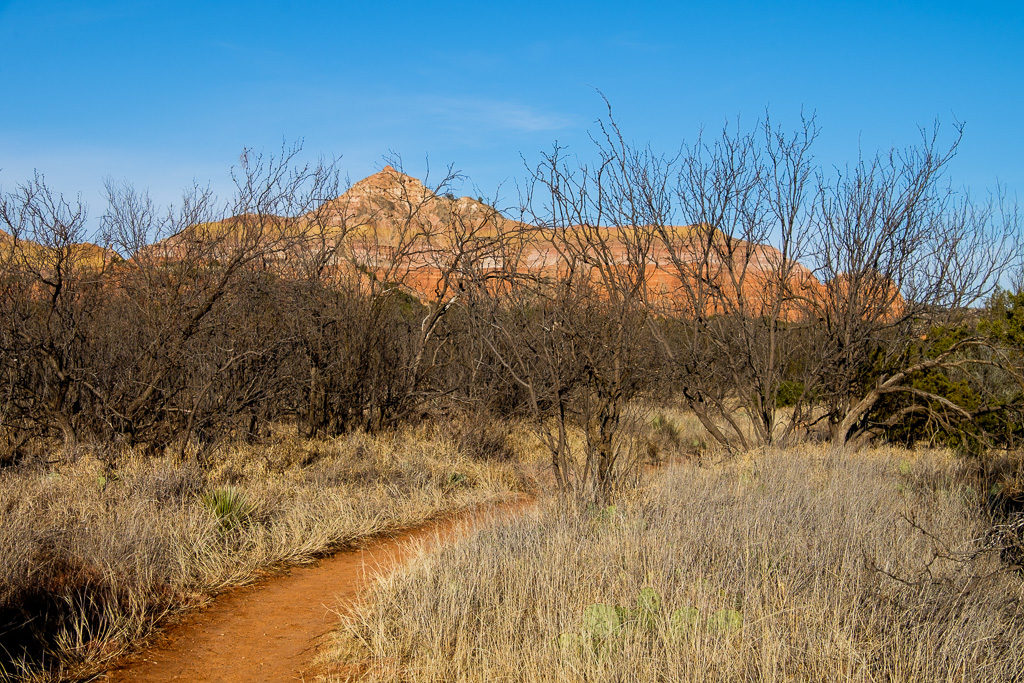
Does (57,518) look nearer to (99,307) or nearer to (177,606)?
(177,606)

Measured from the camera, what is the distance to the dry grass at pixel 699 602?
3258 millimetres

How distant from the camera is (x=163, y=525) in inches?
224

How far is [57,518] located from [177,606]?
1.64 meters

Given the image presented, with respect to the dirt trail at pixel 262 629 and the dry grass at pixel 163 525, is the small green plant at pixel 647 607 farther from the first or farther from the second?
the dry grass at pixel 163 525

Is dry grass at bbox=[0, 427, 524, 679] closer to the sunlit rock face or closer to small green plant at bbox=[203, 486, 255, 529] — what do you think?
small green plant at bbox=[203, 486, 255, 529]

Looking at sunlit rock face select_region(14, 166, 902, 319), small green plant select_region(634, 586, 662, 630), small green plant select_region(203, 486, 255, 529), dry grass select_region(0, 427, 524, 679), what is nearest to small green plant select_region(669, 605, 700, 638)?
small green plant select_region(634, 586, 662, 630)

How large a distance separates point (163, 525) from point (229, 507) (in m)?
0.53

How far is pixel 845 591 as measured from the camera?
395 cm

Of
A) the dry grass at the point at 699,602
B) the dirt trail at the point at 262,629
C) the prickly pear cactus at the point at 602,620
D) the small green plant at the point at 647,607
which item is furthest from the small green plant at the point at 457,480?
the prickly pear cactus at the point at 602,620

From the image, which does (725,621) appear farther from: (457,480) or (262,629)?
(457,480)

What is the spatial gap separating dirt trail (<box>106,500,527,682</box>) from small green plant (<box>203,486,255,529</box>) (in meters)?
0.68

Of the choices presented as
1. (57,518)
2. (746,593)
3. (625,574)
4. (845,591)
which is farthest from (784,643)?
(57,518)

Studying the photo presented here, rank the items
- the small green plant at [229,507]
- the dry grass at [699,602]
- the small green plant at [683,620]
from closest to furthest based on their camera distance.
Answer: the dry grass at [699,602] < the small green plant at [683,620] < the small green plant at [229,507]

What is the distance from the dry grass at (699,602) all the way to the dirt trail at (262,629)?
0.31 meters
